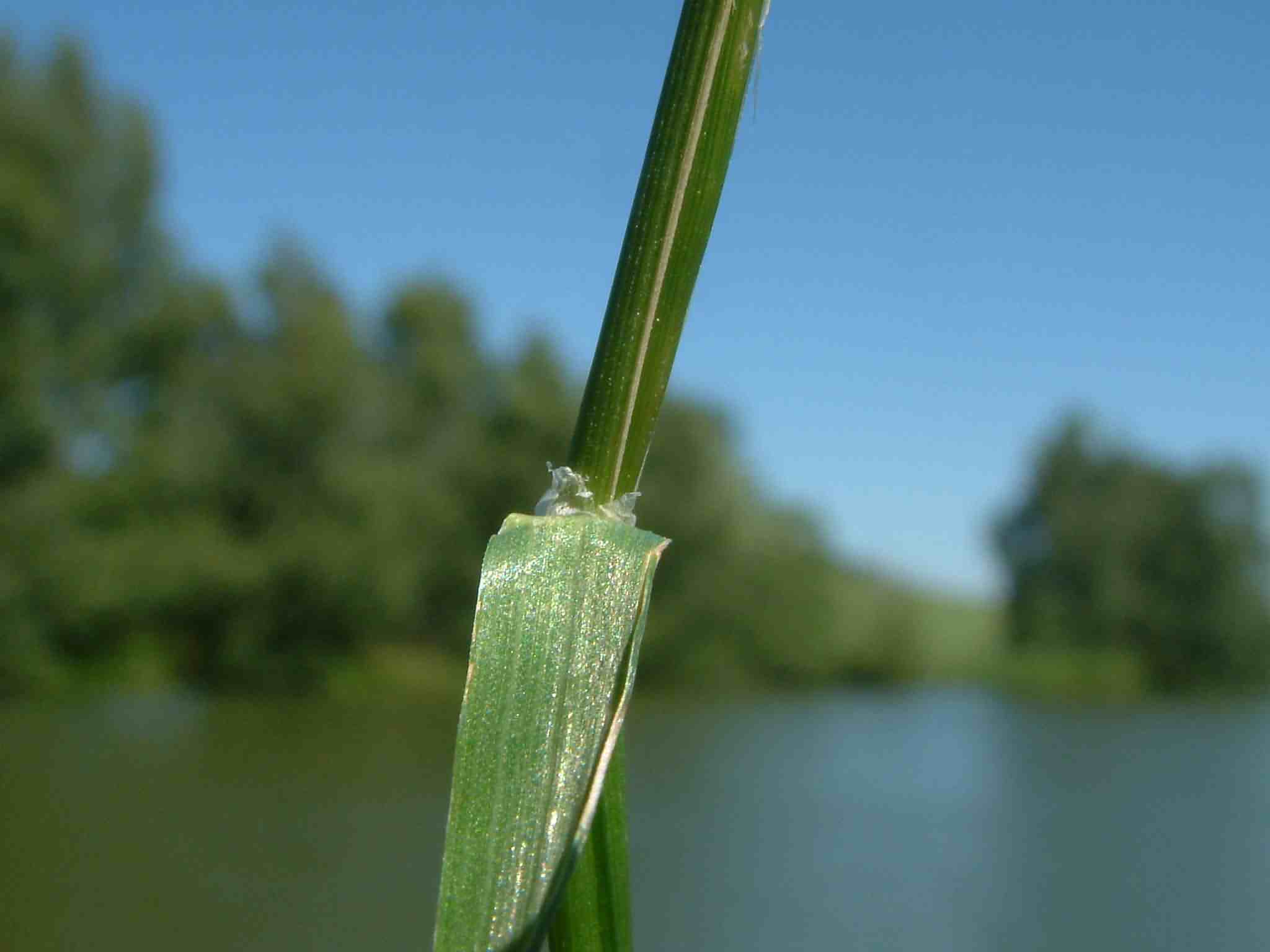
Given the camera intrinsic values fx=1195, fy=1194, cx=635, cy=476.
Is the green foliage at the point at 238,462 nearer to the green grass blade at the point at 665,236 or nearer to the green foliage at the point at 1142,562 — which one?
the green foliage at the point at 1142,562

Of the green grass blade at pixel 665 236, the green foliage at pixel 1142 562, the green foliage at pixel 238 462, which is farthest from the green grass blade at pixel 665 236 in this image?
the green foliage at pixel 1142 562

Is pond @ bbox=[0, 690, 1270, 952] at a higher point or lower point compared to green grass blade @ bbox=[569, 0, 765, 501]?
lower

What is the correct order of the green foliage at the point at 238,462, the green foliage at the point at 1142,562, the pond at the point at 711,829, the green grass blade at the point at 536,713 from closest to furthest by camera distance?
Result: the green grass blade at the point at 536,713 → the pond at the point at 711,829 → the green foliage at the point at 238,462 → the green foliage at the point at 1142,562

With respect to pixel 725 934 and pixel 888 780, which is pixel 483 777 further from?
pixel 888 780

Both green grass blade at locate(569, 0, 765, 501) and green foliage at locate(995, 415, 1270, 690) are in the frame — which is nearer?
green grass blade at locate(569, 0, 765, 501)

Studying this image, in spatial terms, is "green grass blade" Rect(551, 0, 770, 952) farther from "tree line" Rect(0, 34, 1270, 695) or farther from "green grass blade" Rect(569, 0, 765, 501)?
"tree line" Rect(0, 34, 1270, 695)

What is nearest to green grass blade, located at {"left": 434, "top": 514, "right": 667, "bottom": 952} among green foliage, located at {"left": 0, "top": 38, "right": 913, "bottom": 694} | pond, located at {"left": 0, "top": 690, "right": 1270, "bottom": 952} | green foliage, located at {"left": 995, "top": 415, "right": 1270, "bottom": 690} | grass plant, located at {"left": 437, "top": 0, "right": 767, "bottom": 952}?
grass plant, located at {"left": 437, "top": 0, "right": 767, "bottom": 952}

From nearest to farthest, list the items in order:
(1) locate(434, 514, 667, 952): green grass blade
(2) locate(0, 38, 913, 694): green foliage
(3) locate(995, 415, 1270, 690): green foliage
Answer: (1) locate(434, 514, 667, 952): green grass blade
(2) locate(0, 38, 913, 694): green foliage
(3) locate(995, 415, 1270, 690): green foliage
